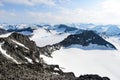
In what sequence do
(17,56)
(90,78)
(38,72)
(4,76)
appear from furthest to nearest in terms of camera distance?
(17,56), (90,78), (38,72), (4,76)

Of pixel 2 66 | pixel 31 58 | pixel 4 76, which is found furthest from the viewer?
pixel 31 58

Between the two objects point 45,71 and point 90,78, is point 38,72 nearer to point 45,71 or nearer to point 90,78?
point 45,71

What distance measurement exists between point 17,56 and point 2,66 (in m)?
36.4

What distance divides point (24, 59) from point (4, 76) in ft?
158

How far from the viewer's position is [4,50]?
17588 cm

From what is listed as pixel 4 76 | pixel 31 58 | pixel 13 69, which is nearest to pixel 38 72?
pixel 13 69

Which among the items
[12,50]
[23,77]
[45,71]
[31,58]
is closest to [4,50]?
[12,50]

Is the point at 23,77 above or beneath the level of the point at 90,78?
above

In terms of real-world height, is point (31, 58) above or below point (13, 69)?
below

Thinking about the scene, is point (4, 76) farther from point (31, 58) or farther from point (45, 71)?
point (31, 58)

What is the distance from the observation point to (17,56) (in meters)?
175

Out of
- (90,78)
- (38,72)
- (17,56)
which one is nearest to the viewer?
(38,72)

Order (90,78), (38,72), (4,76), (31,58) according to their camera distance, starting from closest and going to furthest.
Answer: (4,76) < (38,72) < (90,78) < (31,58)

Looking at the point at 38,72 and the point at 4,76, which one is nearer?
the point at 4,76
